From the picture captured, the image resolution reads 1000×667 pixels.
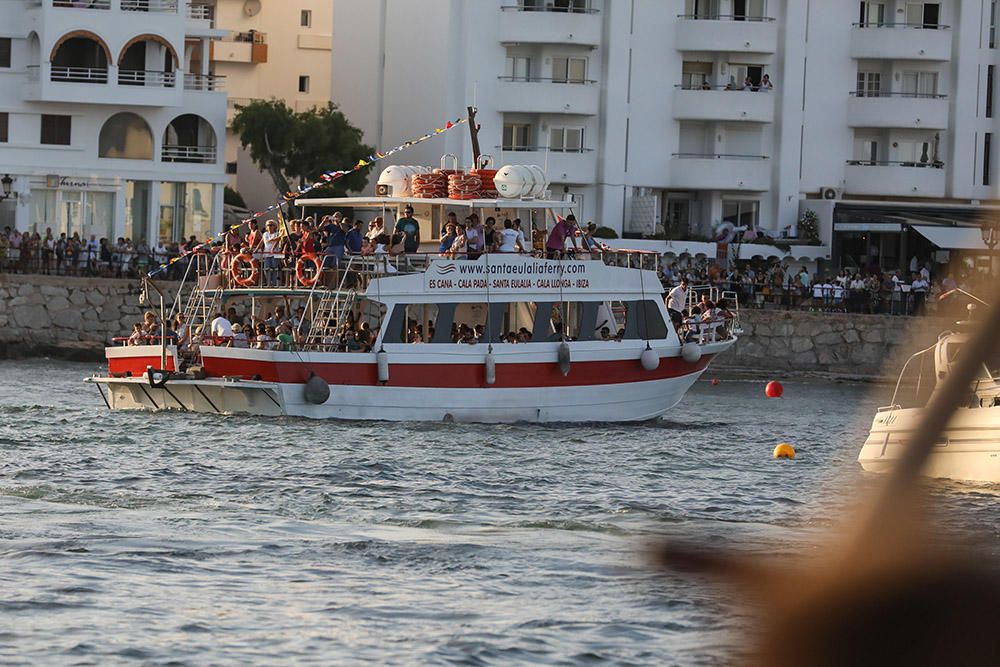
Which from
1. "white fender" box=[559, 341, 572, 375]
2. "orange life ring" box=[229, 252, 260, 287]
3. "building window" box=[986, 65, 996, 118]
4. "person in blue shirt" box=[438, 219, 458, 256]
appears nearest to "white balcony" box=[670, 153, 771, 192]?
"building window" box=[986, 65, 996, 118]

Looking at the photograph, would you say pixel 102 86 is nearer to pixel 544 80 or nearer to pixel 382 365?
pixel 544 80

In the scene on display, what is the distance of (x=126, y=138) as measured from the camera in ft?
189

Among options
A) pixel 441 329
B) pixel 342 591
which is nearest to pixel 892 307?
pixel 441 329

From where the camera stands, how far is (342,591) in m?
12.5

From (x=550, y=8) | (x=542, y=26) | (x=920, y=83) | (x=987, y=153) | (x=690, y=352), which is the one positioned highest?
(x=550, y=8)

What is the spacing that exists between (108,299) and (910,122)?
2983 cm

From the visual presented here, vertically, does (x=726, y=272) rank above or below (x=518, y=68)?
below

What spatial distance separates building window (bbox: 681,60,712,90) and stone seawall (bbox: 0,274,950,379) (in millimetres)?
13367

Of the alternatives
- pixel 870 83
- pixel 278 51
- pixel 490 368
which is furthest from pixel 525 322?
pixel 278 51

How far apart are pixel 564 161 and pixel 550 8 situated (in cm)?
534

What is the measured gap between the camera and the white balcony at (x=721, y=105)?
2402 inches

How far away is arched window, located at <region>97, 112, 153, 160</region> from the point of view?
57.5 meters

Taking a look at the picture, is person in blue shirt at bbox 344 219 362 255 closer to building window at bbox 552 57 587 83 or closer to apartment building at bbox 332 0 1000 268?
apartment building at bbox 332 0 1000 268

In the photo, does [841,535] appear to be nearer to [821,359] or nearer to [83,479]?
[83,479]
